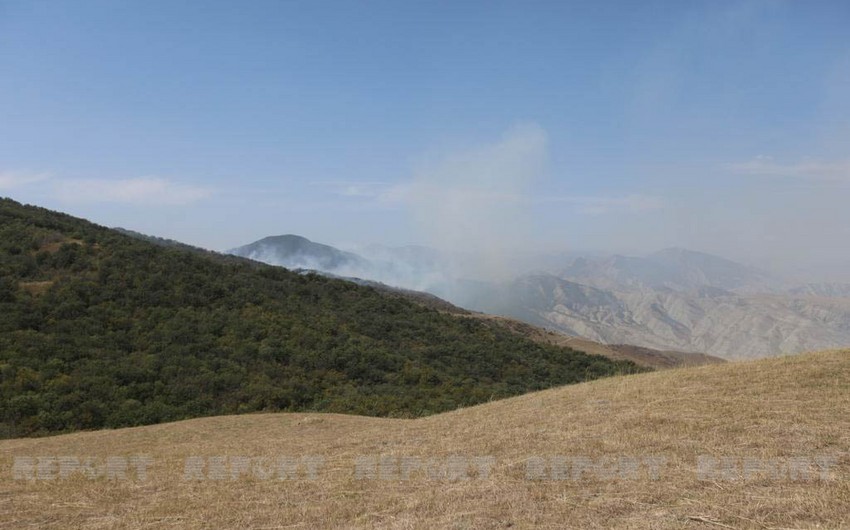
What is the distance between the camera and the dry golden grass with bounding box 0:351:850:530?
254 inches

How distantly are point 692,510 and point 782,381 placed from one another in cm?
826

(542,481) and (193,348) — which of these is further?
(193,348)

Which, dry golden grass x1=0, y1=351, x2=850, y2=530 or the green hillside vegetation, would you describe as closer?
dry golden grass x1=0, y1=351, x2=850, y2=530

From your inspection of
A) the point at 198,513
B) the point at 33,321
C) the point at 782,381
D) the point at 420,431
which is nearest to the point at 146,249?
the point at 33,321

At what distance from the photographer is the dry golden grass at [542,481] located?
645 cm

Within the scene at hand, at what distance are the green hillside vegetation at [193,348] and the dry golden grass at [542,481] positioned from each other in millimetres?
8841

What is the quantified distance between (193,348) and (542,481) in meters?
26.5

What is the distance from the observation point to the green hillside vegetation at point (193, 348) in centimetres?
2327

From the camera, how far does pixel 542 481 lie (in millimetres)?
7895

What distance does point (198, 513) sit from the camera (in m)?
7.72

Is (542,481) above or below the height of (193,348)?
above

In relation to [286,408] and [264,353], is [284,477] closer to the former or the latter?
[286,408]

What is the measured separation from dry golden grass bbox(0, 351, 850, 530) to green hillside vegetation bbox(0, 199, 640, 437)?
884cm

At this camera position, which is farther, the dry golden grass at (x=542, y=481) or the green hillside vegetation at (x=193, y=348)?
the green hillside vegetation at (x=193, y=348)
